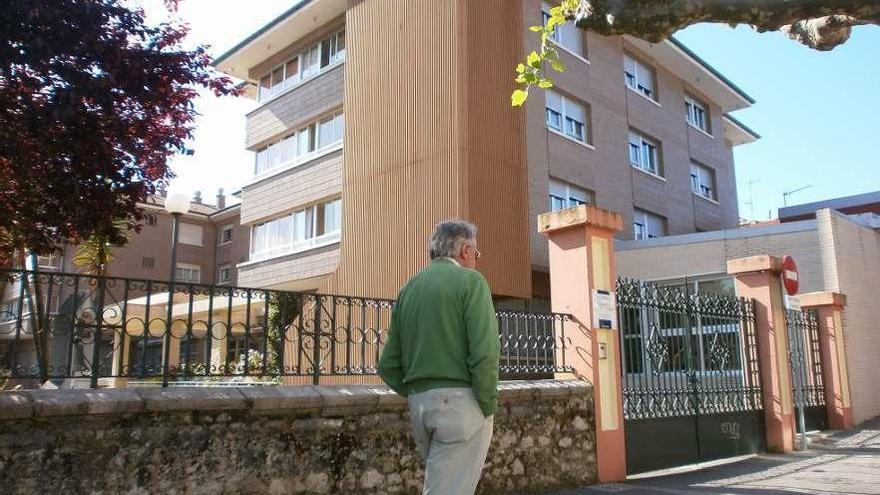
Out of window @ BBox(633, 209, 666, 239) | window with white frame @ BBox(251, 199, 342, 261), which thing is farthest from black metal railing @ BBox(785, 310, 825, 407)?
window with white frame @ BBox(251, 199, 342, 261)

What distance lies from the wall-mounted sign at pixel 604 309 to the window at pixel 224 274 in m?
32.1

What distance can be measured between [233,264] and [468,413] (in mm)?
35253

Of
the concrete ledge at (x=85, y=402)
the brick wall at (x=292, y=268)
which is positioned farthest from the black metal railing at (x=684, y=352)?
the brick wall at (x=292, y=268)

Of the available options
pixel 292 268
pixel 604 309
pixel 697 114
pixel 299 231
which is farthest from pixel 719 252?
pixel 299 231

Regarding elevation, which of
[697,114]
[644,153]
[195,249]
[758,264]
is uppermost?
[697,114]

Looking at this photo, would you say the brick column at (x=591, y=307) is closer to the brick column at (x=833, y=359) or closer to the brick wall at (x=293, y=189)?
the brick column at (x=833, y=359)

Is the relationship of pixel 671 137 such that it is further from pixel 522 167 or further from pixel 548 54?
pixel 548 54

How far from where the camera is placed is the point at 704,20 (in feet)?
18.6

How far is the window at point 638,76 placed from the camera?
2409cm

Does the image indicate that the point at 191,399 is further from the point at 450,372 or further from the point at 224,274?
the point at 224,274

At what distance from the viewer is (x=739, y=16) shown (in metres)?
5.42

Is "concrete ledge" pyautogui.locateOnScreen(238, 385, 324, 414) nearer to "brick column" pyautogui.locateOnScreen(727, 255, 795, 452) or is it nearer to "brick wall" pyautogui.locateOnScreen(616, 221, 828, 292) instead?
"brick column" pyautogui.locateOnScreen(727, 255, 795, 452)

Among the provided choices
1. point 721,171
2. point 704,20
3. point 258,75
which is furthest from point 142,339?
point 721,171

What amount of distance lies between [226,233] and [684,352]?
32.8m
